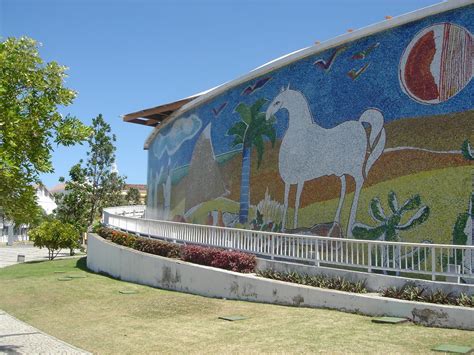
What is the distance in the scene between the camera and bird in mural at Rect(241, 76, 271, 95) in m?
18.1

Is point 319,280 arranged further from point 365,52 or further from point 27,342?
point 365,52

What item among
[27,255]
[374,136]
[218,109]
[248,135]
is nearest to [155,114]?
[218,109]

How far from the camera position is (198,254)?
47.9 feet

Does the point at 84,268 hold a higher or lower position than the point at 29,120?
lower

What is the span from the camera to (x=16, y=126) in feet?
27.0

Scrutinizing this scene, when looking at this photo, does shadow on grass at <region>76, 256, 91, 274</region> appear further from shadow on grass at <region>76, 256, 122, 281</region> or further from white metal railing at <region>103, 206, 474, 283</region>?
white metal railing at <region>103, 206, 474, 283</region>

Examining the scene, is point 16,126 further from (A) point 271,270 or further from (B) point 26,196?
(A) point 271,270

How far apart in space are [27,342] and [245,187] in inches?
405

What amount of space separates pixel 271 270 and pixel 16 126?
22.2 ft

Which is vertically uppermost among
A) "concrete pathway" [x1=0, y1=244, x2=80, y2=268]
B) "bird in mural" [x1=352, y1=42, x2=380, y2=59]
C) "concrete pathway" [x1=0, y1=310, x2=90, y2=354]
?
"bird in mural" [x1=352, y1=42, x2=380, y2=59]

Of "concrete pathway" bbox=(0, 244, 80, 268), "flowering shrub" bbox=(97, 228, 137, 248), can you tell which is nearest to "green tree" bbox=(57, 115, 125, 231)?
"concrete pathway" bbox=(0, 244, 80, 268)

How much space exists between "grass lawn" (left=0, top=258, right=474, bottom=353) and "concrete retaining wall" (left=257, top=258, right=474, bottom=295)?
0.90 metres

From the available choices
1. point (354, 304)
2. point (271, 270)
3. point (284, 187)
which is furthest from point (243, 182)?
point (354, 304)

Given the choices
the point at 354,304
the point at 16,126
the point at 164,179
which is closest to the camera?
the point at 16,126
